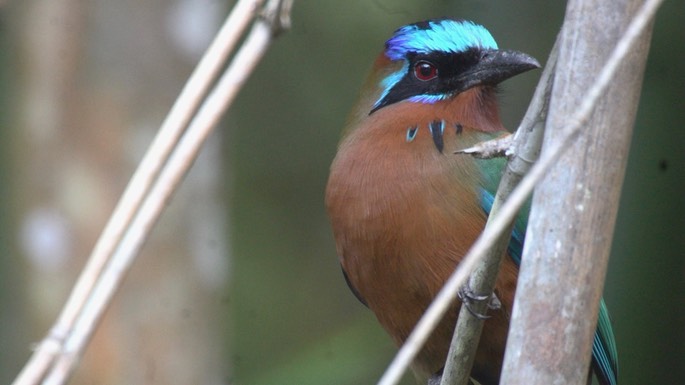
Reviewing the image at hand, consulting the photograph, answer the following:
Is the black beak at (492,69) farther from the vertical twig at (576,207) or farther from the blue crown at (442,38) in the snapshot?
the vertical twig at (576,207)

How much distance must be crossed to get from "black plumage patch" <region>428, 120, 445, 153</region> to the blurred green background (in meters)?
1.30

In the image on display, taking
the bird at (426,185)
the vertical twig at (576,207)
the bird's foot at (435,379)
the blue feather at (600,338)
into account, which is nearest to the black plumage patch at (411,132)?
the bird at (426,185)

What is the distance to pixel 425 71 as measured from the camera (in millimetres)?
3592

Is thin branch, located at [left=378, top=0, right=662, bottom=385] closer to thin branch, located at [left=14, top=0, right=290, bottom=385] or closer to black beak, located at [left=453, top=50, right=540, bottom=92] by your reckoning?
thin branch, located at [left=14, top=0, right=290, bottom=385]

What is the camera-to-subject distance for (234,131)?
700cm

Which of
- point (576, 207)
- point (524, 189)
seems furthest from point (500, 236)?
point (524, 189)

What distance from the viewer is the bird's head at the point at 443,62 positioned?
3488 mm

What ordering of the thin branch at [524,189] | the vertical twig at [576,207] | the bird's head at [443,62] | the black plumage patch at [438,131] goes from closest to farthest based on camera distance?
the thin branch at [524,189] < the vertical twig at [576,207] < the black plumage patch at [438,131] < the bird's head at [443,62]

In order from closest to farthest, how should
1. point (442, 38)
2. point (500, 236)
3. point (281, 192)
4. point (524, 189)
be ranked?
point (524, 189) < point (500, 236) < point (442, 38) < point (281, 192)

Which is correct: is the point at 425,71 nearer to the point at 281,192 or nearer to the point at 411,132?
the point at 411,132

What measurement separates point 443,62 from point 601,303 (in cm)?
89

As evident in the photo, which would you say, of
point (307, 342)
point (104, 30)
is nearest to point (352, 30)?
point (307, 342)

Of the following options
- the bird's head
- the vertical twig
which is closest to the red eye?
the bird's head

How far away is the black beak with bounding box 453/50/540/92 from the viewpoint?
3439mm
